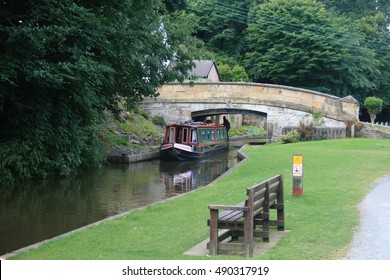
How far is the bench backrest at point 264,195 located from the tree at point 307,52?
40.2m

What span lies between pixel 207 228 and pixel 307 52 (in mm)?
41639

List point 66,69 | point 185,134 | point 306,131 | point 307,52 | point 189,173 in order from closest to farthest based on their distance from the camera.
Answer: point 66,69, point 189,173, point 185,134, point 306,131, point 307,52

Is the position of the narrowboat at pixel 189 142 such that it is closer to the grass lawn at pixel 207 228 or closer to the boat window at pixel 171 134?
the boat window at pixel 171 134

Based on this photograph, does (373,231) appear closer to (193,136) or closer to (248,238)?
(248,238)

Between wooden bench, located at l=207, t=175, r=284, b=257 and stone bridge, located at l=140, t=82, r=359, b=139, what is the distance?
2740cm

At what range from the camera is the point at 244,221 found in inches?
280

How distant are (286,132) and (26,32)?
23.7 metres

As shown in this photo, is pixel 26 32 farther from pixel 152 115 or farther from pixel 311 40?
pixel 311 40

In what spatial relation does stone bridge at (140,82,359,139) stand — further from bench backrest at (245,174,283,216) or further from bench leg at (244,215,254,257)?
bench leg at (244,215,254,257)

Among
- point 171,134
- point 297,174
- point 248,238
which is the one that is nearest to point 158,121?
point 171,134

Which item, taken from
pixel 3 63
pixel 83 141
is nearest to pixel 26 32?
pixel 3 63

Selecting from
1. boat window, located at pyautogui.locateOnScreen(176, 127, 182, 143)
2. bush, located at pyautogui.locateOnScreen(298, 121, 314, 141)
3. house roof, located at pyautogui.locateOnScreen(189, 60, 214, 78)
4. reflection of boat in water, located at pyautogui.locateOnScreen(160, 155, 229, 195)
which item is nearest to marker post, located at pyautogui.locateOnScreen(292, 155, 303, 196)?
reflection of boat in water, located at pyautogui.locateOnScreen(160, 155, 229, 195)
